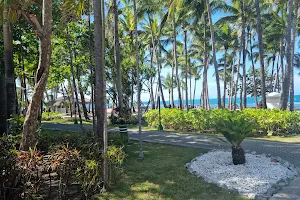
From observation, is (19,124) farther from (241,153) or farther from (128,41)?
(128,41)

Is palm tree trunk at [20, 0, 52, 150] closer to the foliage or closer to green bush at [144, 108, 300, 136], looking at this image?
the foliage

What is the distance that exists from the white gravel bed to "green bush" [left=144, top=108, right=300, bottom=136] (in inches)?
81.3

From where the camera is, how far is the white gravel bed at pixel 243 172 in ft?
15.4

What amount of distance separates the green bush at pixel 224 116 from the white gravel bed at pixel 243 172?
6.78 feet

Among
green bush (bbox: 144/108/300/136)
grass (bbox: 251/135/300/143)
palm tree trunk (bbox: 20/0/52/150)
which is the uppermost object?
palm tree trunk (bbox: 20/0/52/150)

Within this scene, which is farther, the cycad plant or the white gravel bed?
the cycad plant

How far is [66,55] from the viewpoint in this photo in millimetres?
16250

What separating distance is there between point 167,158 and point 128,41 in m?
17.4

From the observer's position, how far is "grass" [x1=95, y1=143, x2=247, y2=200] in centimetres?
440

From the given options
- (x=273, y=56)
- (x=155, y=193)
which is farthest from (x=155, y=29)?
(x=273, y=56)

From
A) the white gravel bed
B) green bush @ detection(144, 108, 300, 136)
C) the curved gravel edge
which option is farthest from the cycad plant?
green bush @ detection(144, 108, 300, 136)

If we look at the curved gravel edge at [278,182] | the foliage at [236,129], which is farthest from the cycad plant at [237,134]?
the curved gravel edge at [278,182]

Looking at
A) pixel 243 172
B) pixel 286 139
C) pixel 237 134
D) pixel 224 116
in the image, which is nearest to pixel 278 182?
pixel 243 172

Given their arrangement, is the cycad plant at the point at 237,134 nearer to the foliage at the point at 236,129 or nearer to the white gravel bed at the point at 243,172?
the foliage at the point at 236,129
